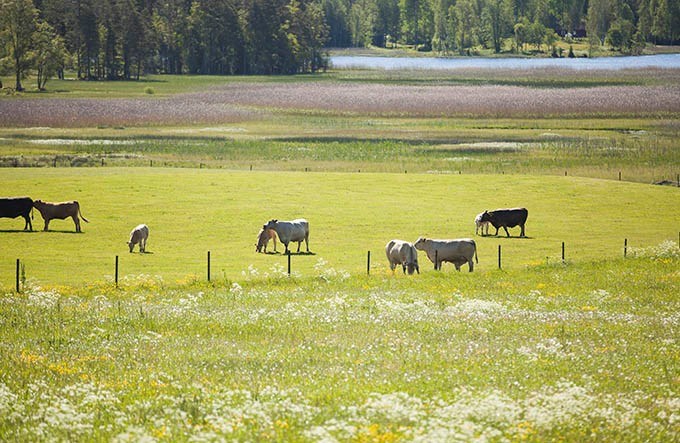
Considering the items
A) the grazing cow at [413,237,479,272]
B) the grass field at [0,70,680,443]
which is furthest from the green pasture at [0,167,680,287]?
the grazing cow at [413,237,479,272]

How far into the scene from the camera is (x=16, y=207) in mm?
49156

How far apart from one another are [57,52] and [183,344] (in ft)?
464

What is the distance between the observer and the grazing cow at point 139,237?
43144 mm

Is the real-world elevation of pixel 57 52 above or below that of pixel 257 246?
above

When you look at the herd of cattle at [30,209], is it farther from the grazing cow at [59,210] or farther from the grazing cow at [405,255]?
the grazing cow at [405,255]

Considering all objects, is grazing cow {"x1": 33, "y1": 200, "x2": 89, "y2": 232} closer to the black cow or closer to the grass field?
the grass field

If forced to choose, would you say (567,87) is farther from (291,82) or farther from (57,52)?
(57,52)

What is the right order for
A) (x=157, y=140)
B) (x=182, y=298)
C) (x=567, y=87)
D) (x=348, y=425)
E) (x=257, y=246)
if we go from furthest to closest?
(x=567, y=87), (x=157, y=140), (x=257, y=246), (x=182, y=298), (x=348, y=425)

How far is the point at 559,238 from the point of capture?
47625 mm

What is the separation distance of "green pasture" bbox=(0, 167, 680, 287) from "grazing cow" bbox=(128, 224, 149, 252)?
0.47 meters

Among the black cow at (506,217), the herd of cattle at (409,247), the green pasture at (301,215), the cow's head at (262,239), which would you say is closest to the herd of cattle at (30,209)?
the green pasture at (301,215)

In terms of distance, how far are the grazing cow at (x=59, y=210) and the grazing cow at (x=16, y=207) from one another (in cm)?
45

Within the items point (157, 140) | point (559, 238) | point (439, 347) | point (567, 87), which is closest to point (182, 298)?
point (439, 347)

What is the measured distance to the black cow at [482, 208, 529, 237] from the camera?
4966cm
